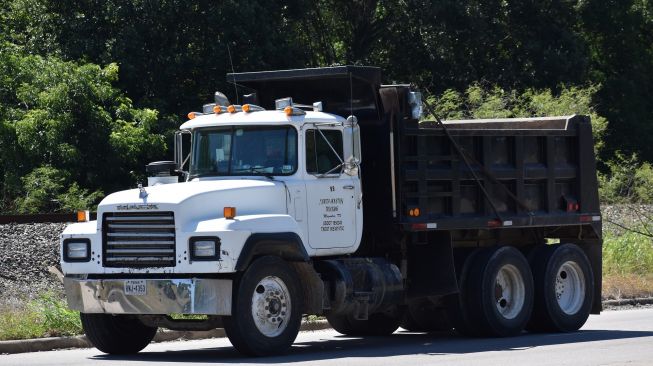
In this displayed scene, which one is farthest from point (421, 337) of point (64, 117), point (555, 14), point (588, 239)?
point (555, 14)

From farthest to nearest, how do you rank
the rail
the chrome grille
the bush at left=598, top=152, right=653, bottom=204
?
the bush at left=598, top=152, right=653, bottom=204
the rail
the chrome grille

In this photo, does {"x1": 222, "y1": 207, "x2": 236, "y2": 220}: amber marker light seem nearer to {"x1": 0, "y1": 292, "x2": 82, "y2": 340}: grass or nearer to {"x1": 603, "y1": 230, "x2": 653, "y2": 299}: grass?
{"x1": 0, "y1": 292, "x2": 82, "y2": 340}: grass

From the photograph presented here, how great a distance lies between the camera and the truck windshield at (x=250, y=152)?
14.7 metres

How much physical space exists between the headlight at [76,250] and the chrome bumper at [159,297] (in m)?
0.27

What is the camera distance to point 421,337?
1716 centimetres

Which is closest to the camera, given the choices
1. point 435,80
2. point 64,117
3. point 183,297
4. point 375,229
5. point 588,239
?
point 183,297

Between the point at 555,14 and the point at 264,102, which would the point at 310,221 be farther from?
the point at 555,14

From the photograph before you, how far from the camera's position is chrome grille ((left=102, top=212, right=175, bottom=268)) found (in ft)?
44.7

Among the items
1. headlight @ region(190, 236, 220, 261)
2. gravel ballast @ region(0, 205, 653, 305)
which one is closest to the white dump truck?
headlight @ region(190, 236, 220, 261)

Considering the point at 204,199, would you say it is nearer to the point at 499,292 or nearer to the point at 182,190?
the point at 182,190

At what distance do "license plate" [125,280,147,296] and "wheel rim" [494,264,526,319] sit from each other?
5223mm

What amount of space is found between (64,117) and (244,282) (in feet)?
57.8

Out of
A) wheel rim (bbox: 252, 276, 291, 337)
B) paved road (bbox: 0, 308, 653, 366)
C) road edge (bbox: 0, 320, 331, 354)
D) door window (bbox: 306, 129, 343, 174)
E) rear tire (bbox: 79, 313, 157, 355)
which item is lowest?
→ paved road (bbox: 0, 308, 653, 366)

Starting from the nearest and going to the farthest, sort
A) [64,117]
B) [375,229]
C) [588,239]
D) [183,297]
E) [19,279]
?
[183,297] < [375,229] < [588,239] < [19,279] < [64,117]
